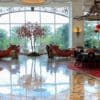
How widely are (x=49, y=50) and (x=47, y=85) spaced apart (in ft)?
28.2

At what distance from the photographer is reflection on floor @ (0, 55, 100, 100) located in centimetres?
744

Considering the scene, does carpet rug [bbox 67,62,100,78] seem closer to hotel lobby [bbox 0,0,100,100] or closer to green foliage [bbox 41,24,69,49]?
hotel lobby [bbox 0,0,100,100]

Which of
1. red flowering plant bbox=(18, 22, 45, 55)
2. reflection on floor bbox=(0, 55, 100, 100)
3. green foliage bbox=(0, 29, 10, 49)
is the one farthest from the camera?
green foliage bbox=(0, 29, 10, 49)

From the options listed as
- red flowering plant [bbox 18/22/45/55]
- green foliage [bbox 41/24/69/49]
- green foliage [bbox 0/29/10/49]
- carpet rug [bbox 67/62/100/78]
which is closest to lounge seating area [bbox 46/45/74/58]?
red flowering plant [bbox 18/22/45/55]

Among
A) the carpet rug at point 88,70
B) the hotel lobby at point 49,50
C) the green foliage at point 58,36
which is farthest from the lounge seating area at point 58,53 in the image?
the carpet rug at point 88,70

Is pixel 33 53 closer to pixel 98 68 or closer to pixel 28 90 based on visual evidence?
pixel 98 68

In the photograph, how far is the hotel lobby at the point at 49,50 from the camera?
830 centimetres

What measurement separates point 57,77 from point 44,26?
11592 mm

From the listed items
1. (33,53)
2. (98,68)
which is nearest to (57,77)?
(98,68)

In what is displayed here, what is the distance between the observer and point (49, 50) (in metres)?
17.5

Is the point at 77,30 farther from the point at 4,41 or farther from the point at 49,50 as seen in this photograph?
the point at 4,41

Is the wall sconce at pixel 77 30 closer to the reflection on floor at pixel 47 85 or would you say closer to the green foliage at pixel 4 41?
the green foliage at pixel 4 41

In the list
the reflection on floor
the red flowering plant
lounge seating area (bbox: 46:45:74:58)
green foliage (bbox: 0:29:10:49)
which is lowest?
the reflection on floor

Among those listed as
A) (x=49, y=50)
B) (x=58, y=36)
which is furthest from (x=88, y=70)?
(x=58, y=36)
